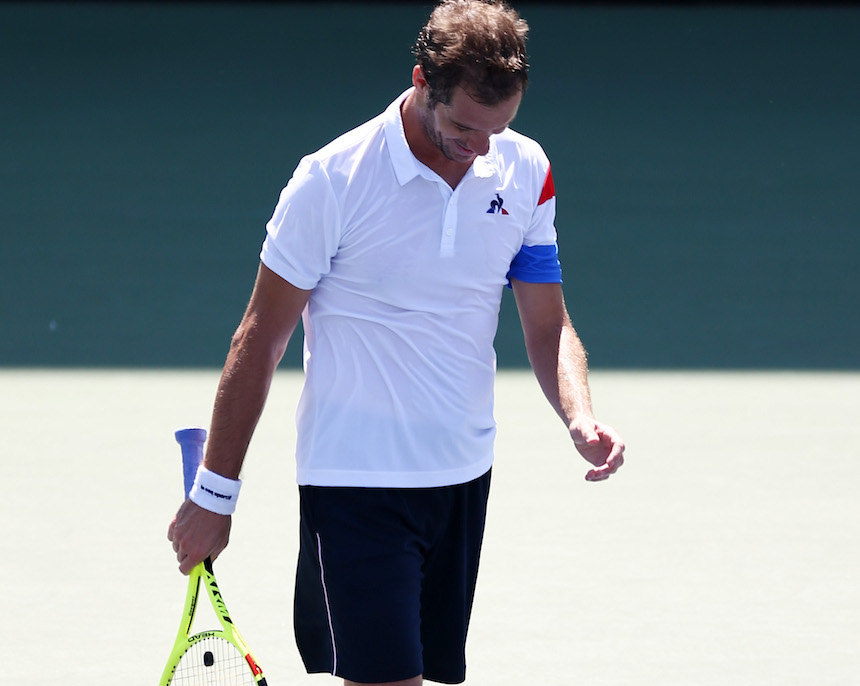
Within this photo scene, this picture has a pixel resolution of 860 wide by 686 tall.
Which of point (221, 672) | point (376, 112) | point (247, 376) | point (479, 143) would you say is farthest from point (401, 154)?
point (376, 112)

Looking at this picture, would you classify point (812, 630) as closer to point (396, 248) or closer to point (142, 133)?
point (396, 248)

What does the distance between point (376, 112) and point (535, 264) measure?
700 cm

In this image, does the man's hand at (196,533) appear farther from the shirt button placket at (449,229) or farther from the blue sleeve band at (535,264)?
the blue sleeve band at (535,264)

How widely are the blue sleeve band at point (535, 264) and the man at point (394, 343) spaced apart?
0.07 feet

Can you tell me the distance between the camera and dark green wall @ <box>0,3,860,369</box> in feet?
20.3

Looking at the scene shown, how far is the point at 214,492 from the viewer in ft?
7.64

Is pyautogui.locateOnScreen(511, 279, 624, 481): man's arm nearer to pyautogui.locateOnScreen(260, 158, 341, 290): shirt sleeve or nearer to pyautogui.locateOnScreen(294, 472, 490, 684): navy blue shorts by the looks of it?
pyautogui.locateOnScreen(294, 472, 490, 684): navy blue shorts

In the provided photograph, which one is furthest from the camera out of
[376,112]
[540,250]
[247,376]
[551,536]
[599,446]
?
[376,112]

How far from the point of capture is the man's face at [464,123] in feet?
7.27

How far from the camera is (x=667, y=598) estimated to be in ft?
12.4

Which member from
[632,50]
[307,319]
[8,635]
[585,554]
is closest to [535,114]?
[632,50]

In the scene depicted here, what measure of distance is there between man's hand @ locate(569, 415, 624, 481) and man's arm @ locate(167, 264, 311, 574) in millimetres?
510

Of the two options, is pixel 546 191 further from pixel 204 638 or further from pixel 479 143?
pixel 204 638

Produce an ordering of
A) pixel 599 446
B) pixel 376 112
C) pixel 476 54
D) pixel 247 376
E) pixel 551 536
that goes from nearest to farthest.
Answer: pixel 476 54, pixel 247 376, pixel 599 446, pixel 551 536, pixel 376 112
